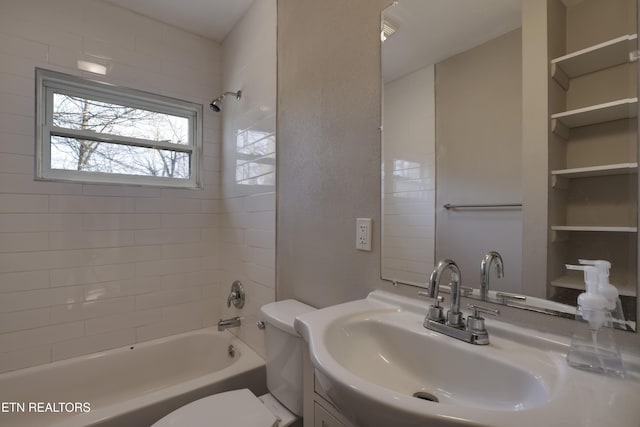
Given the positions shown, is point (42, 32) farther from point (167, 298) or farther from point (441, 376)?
point (441, 376)

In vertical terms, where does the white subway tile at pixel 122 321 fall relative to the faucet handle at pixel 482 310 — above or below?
below

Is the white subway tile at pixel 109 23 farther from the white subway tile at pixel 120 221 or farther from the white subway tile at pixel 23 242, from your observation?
the white subway tile at pixel 23 242

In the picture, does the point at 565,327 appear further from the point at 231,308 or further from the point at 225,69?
the point at 225,69

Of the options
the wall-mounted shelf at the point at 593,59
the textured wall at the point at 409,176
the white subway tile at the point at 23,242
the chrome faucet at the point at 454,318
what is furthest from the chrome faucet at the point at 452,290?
the white subway tile at the point at 23,242

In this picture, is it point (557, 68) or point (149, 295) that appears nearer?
point (557, 68)

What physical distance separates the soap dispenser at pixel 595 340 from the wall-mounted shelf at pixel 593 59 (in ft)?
1.49

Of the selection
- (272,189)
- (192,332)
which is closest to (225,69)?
(272,189)

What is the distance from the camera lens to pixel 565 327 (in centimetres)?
70

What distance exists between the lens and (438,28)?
103cm

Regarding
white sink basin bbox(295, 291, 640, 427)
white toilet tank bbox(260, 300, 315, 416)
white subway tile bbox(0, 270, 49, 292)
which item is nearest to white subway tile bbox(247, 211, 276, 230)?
white toilet tank bbox(260, 300, 315, 416)

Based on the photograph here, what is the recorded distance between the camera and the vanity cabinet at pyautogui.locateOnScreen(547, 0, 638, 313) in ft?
2.15

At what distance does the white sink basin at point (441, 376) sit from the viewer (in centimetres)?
46

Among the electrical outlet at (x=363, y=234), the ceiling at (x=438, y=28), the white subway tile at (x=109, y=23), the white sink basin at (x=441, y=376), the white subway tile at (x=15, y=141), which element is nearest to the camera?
the white sink basin at (x=441, y=376)

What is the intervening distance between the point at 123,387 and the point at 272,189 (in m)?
1.50
